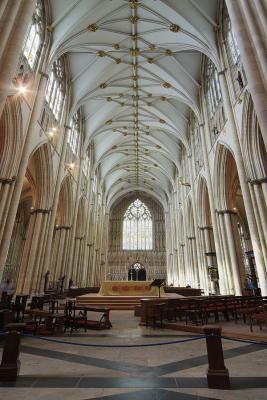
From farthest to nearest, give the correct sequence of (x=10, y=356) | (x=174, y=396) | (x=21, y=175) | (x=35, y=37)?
(x=35, y=37) < (x=21, y=175) < (x=10, y=356) < (x=174, y=396)

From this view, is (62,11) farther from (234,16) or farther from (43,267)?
(43,267)

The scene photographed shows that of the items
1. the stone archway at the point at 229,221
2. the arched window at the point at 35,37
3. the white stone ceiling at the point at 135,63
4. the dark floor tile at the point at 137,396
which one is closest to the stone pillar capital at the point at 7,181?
the arched window at the point at 35,37

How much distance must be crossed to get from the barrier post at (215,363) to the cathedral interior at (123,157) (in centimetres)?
2

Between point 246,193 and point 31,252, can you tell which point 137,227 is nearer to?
point 31,252

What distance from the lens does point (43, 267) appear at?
42.3 feet

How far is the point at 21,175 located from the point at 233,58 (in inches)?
469

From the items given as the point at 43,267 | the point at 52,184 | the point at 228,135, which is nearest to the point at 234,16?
the point at 228,135

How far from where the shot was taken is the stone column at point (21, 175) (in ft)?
29.2

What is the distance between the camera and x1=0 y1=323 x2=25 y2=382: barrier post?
3.01 m

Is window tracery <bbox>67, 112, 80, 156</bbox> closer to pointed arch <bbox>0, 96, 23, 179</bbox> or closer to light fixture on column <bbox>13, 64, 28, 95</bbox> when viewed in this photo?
light fixture on column <bbox>13, 64, 28, 95</bbox>

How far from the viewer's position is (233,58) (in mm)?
12180

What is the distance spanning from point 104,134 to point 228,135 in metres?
15.2

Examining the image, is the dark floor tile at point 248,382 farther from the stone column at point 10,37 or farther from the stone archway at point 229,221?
the stone archway at point 229,221

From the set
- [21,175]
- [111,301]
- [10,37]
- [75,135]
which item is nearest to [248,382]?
[111,301]
